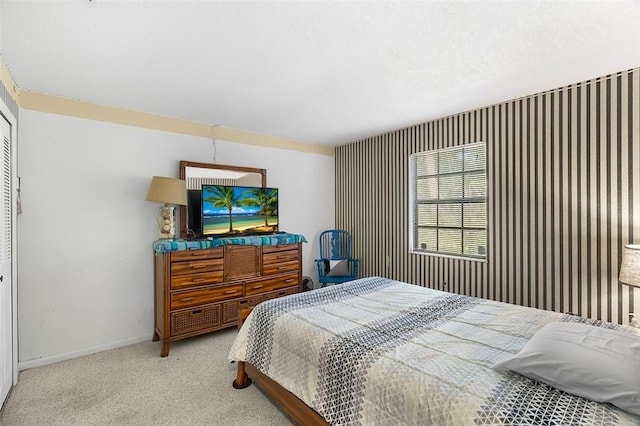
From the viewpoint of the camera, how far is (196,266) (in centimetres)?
328

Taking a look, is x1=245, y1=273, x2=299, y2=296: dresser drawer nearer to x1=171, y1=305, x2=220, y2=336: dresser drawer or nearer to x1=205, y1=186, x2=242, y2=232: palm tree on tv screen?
x1=171, y1=305, x2=220, y2=336: dresser drawer

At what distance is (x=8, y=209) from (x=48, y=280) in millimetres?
845

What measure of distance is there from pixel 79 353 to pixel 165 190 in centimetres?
182

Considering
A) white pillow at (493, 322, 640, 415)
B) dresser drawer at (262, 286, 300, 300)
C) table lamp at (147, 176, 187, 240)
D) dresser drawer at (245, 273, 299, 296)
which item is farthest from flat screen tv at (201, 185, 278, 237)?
white pillow at (493, 322, 640, 415)

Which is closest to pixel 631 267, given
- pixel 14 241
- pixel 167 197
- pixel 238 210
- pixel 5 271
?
pixel 238 210

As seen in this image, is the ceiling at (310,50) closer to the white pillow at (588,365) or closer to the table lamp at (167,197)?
the table lamp at (167,197)

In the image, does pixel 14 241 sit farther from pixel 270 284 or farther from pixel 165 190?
pixel 270 284

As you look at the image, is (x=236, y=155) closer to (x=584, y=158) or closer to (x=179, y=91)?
(x=179, y=91)

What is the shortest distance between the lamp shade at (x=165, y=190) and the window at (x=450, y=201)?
9.61ft

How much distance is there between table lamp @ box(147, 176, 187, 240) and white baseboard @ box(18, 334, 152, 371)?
45.4 inches

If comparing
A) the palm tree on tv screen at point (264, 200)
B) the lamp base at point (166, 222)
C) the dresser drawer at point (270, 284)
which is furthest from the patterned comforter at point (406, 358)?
the palm tree on tv screen at point (264, 200)

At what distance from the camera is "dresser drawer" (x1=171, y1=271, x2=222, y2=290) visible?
3150 millimetres

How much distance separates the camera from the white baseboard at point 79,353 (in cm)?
281

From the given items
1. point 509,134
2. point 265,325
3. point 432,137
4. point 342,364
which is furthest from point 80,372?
point 509,134
